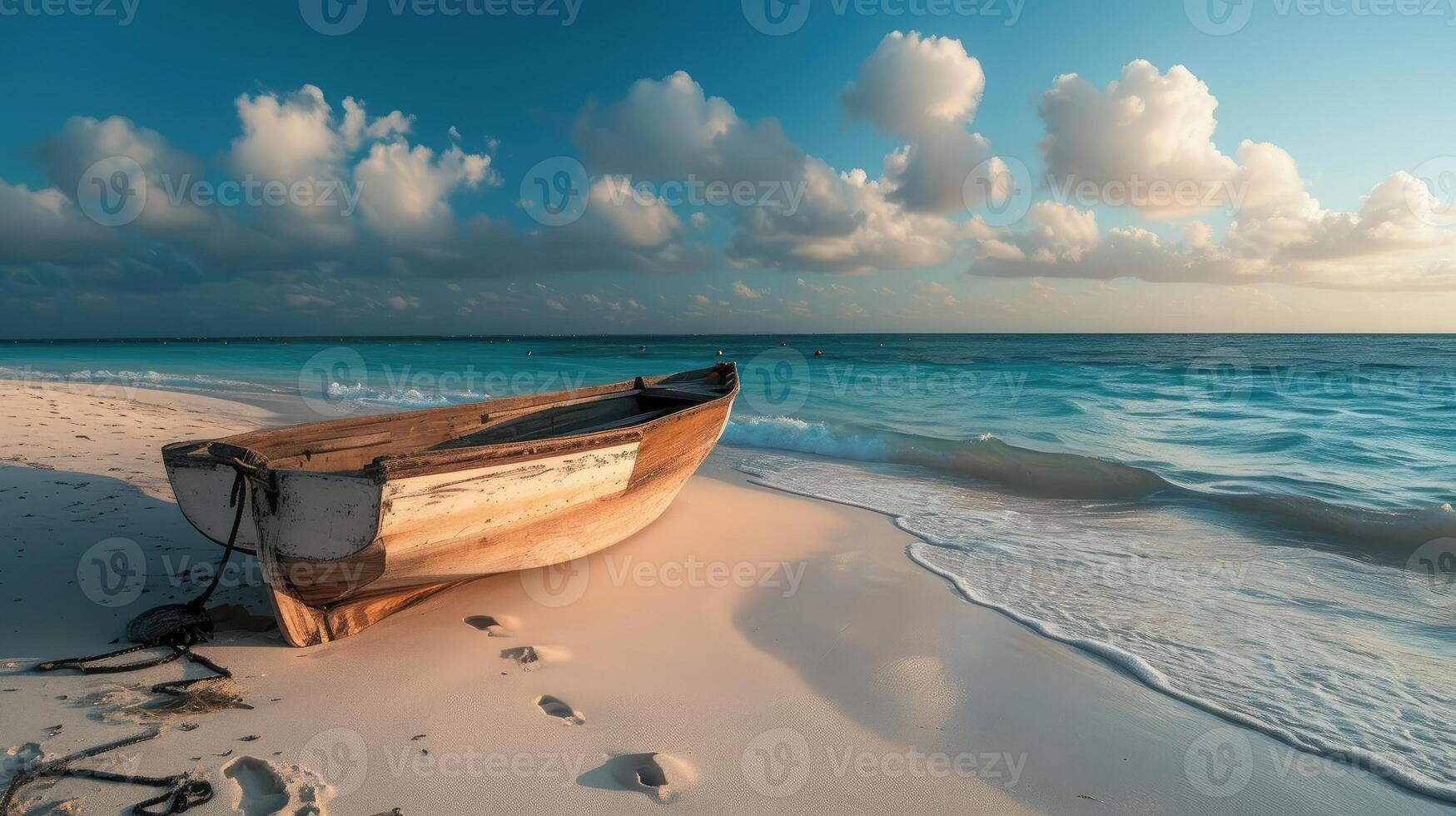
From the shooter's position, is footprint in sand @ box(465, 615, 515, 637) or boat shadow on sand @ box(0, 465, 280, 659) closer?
boat shadow on sand @ box(0, 465, 280, 659)

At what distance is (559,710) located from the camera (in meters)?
2.94

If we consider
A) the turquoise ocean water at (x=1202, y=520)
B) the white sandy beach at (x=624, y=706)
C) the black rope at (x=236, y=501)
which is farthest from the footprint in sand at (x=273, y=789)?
the turquoise ocean water at (x=1202, y=520)

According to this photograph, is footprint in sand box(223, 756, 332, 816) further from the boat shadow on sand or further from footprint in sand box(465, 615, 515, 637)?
footprint in sand box(465, 615, 515, 637)

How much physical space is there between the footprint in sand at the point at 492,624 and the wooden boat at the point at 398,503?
0.99 feet

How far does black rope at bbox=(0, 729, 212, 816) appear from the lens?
83.5 inches

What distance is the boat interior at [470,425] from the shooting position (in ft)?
12.6

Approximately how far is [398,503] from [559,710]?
1.29 metres

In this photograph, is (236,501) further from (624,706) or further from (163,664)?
(624,706)

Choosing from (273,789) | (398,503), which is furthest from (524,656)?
(273,789)

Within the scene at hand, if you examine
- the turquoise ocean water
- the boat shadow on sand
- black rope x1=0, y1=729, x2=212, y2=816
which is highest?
the boat shadow on sand

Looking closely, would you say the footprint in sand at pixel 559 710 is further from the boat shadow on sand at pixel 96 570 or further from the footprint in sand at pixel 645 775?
the boat shadow on sand at pixel 96 570

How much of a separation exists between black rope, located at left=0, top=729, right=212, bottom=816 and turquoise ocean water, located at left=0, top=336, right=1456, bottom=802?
14.2 feet

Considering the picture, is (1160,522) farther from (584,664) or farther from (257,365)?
(257,365)

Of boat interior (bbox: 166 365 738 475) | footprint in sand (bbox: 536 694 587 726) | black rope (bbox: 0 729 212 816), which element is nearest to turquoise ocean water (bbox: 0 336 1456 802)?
boat interior (bbox: 166 365 738 475)
